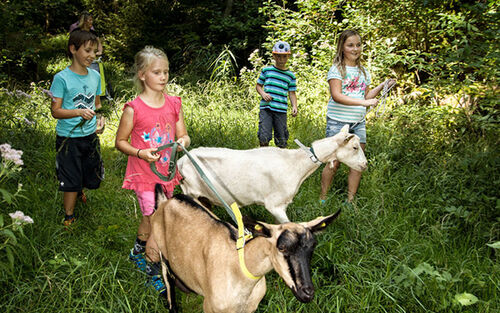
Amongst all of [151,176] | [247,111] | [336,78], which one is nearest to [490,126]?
[336,78]

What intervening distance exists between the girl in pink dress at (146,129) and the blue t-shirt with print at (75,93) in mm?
768

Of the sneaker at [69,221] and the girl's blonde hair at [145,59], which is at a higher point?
the girl's blonde hair at [145,59]

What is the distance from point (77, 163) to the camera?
3.55 m

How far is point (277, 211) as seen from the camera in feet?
10.8

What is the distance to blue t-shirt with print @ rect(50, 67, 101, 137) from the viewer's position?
131 inches

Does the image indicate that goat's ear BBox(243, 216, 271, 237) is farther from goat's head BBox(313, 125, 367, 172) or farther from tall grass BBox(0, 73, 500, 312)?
goat's head BBox(313, 125, 367, 172)

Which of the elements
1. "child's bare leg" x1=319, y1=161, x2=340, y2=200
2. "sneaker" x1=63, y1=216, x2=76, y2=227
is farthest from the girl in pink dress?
"child's bare leg" x1=319, y1=161, x2=340, y2=200

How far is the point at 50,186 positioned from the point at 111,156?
65.4 inches

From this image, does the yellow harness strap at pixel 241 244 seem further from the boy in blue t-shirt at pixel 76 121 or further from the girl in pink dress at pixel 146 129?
the boy in blue t-shirt at pixel 76 121

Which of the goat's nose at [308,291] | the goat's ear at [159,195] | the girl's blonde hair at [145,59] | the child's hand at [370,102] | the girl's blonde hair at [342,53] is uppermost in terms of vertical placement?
the girl's blonde hair at [342,53]

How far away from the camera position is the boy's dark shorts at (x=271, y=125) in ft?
16.6

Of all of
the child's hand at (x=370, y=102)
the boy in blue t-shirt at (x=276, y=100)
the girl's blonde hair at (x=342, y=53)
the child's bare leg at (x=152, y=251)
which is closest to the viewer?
the child's bare leg at (x=152, y=251)

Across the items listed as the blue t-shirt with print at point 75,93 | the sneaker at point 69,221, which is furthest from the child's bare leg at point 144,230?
the blue t-shirt with print at point 75,93

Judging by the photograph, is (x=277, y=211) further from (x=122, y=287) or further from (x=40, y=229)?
(x=40, y=229)
